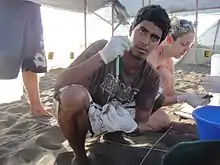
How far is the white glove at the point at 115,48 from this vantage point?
3.73ft

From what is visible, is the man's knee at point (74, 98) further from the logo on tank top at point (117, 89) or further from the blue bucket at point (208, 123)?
the blue bucket at point (208, 123)

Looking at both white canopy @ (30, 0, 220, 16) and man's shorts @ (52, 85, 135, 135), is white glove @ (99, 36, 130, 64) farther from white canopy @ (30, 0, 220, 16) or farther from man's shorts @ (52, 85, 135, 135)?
white canopy @ (30, 0, 220, 16)

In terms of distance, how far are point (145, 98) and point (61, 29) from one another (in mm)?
3920

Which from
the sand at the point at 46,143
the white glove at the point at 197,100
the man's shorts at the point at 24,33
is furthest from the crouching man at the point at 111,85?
the man's shorts at the point at 24,33

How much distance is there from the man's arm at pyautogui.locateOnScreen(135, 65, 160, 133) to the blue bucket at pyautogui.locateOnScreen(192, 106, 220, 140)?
11.5 inches

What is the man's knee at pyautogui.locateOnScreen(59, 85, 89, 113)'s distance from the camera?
118 cm

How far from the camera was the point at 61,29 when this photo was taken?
506 centimetres

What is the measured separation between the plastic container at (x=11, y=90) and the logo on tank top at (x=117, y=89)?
949 mm

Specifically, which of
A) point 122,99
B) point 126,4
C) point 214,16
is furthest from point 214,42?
point 122,99

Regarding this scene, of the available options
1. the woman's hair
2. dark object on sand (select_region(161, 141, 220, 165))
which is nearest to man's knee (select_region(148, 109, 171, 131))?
the woman's hair

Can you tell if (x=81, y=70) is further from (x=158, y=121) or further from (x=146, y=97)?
(x=158, y=121)

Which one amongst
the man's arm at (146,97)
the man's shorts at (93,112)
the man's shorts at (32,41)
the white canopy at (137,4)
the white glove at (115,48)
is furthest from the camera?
the white canopy at (137,4)

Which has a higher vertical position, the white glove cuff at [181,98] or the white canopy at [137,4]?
the white canopy at [137,4]

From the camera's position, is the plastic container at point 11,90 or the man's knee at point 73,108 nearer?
the man's knee at point 73,108
